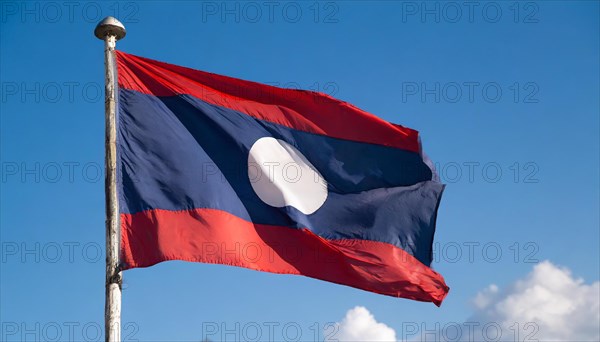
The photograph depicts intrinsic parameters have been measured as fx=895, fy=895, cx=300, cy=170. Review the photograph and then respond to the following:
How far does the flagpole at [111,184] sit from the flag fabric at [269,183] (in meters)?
0.29

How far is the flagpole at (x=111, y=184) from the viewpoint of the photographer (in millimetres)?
12719

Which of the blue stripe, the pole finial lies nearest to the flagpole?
the pole finial

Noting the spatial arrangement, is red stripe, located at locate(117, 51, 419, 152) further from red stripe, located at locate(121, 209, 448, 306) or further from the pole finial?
red stripe, located at locate(121, 209, 448, 306)

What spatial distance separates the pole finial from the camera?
46.7ft

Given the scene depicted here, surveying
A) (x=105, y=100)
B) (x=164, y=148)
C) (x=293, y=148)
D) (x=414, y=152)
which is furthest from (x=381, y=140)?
(x=105, y=100)

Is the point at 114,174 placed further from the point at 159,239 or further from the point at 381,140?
the point at 381,140

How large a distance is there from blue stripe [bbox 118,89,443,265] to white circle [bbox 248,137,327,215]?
0.12 meters

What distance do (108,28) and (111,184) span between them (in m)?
2.68

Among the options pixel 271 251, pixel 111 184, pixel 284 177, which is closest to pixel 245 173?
pixel 284 177

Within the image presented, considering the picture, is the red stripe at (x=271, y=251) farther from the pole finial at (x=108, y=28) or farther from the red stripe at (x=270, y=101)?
the pole finial at (x=108, y=28)

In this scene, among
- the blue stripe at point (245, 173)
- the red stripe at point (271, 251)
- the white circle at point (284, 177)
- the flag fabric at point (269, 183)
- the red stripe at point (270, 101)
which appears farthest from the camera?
the white circle at point (284, 177)

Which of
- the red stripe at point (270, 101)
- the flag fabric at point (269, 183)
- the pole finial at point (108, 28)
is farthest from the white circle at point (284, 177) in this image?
the pole finial at point (108, 28)

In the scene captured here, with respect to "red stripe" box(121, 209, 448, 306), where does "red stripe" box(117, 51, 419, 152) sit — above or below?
above

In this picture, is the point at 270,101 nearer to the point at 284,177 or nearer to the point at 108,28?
the point at 284,177
